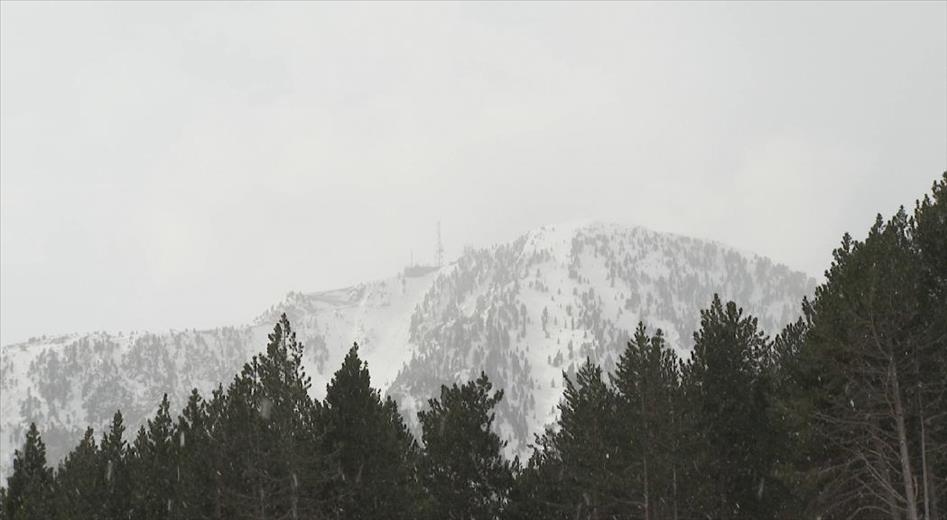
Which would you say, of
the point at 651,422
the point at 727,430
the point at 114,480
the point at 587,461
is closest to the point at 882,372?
the point at 727,430

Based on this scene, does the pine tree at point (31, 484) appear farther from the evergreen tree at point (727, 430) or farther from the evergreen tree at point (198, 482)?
the evergreen tree at point (727, 430)

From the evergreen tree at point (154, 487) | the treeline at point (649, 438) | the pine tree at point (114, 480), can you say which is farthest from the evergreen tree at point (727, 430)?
the pine tree at point (114, 480)

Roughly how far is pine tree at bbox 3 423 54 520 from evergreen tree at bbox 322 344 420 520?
15.2 m

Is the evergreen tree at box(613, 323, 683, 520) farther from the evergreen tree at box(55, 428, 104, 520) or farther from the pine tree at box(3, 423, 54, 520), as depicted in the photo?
the pine tree at box(3, 423, 54, 520)

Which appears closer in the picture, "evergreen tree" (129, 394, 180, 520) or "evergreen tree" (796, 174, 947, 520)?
"evergreen tree" (796, 174, 947, 520)

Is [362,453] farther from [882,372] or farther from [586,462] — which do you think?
[882,372]

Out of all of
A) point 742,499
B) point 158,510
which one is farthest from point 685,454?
point 158,510

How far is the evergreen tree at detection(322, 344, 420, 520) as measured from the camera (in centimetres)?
2822

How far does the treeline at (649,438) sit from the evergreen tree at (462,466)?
0.08 metres

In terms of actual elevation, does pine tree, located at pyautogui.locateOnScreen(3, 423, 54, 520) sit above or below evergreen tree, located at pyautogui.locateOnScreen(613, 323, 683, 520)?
below

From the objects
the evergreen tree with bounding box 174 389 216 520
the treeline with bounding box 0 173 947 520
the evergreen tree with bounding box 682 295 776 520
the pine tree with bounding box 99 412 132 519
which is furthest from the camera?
the pine tree with bounding box 99 412 132 519

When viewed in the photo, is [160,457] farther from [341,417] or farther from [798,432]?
[798,432]

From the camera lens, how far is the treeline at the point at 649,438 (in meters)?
21.6

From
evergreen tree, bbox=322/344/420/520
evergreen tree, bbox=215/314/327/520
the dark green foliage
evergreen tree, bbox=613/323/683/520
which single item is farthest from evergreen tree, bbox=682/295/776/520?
evergreen tree, bbox=215/314/327/520
